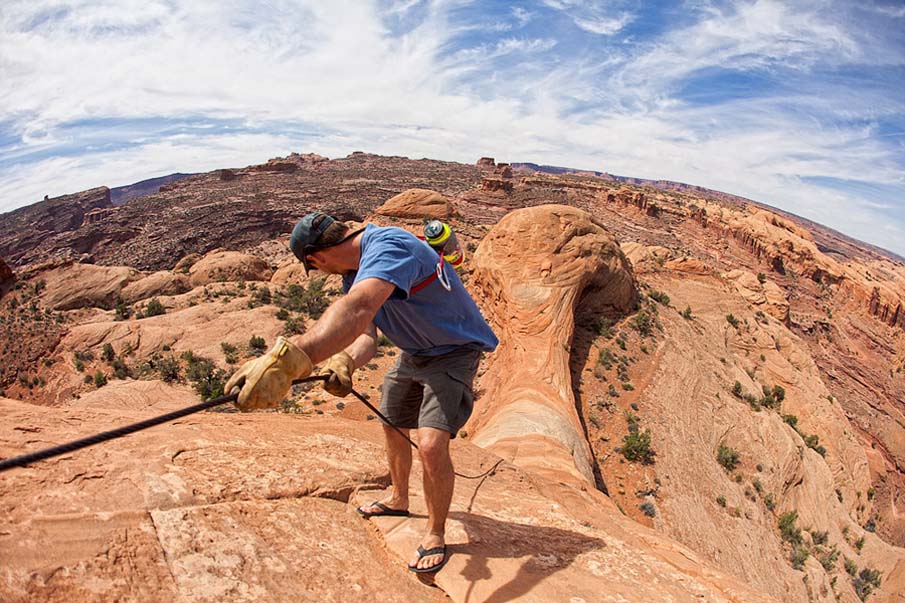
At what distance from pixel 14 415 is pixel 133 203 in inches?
3017

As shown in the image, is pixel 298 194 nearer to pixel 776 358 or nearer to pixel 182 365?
pixel 182 365

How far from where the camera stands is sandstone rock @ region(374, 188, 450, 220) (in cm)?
2531

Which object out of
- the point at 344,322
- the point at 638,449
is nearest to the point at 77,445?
the point at 344,322

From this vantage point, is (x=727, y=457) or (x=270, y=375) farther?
(x=727, y=457)

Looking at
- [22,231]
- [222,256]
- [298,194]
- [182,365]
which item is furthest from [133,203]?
[182,365]

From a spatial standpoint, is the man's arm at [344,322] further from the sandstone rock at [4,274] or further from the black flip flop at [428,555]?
the sandstone rock at [4,274]

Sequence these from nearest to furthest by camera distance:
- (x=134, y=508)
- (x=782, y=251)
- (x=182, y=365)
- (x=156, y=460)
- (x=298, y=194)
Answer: (x=134, y=508) → (x=156, y=460) → (x=182, y=365) → (x=782, y=251) → (x=298, y=194)

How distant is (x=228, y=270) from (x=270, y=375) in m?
24.4

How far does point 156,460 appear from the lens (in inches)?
113

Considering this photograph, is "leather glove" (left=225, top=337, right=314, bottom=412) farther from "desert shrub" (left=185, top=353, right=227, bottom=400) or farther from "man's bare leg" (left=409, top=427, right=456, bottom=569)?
"desert shrub" (left=185, top=353, right=227, bottom=400)

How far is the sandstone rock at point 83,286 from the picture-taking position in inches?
838

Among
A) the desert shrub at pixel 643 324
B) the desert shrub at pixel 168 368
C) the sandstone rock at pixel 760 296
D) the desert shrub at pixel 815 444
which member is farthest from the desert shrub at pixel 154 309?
the sandstone rock at pixel 760 296

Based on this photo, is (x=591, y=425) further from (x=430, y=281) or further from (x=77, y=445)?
(x=77, y=445)

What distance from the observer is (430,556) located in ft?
9.31
